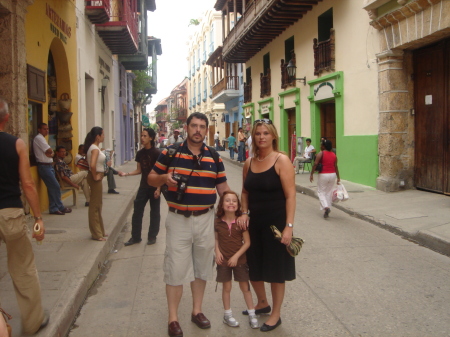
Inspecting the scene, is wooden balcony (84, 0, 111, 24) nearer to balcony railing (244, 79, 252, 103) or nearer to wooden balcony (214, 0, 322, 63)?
wooden balcony (214, 0, 322, 63)

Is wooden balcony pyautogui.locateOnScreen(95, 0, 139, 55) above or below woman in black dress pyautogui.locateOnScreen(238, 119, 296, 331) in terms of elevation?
above

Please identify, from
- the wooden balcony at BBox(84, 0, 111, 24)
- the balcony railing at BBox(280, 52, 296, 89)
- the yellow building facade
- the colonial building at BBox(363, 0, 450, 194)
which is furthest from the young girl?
the balcony railing at BBox(280, 52, 296, 89)

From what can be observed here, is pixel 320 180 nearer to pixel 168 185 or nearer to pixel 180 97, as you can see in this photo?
pixel 168 185

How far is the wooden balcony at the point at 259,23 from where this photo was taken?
1680 centimetres

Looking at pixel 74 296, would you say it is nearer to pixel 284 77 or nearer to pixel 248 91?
pixel 284 77

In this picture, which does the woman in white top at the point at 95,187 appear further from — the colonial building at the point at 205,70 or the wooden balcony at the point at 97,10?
the colonial building at the point at 205,70

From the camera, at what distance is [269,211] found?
3828 mm

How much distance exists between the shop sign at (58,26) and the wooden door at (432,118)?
8334 mm

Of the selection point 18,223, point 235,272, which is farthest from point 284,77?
point 18,223

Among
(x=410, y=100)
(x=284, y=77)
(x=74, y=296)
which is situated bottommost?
(x=74, y=296)

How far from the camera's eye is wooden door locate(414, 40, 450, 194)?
10.5 m

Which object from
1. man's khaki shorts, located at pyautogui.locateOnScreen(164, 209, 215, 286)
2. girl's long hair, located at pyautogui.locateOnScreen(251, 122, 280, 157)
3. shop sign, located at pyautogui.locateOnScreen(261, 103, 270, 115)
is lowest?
man's khaki shorts, located at pyautogui.locateOnScreen(164, 209, 215, 286)

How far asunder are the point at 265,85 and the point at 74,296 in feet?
64.9

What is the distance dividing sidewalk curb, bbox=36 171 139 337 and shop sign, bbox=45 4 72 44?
17.9 ft
